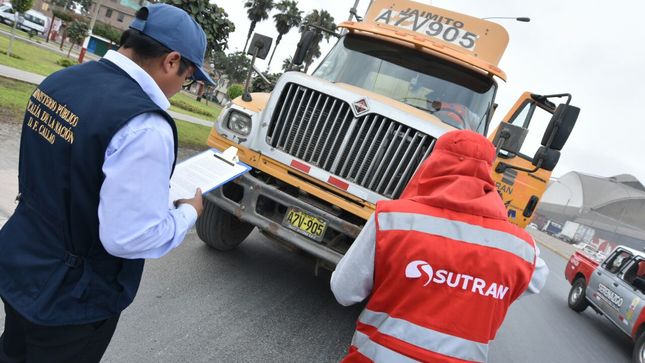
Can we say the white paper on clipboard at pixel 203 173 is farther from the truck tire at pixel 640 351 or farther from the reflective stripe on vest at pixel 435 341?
the truck tire at pixel 640 351

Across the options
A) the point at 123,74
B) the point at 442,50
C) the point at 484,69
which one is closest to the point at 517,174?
the point at 484,69

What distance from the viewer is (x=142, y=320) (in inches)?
145

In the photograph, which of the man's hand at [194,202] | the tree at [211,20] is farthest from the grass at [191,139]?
the man's hand at [194,202]

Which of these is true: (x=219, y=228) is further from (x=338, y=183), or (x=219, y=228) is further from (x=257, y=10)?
(x=257, y=10)

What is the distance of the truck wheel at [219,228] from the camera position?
5219 millimetres

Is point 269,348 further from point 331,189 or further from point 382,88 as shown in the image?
point 382,88

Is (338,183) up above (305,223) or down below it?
above

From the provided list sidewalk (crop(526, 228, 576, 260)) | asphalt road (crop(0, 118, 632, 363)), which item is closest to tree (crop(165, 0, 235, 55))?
asphalt road (crop(0, 118, 632, 363))

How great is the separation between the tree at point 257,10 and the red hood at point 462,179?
63521 mm

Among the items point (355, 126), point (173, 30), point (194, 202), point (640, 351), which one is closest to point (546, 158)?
point (355, 126)

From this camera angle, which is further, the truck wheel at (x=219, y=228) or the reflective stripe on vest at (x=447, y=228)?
the truck wheel at (x=219, y=228)

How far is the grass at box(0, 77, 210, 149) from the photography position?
8188 mm

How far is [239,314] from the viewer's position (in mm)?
4301

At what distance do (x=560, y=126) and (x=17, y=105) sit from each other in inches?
353
